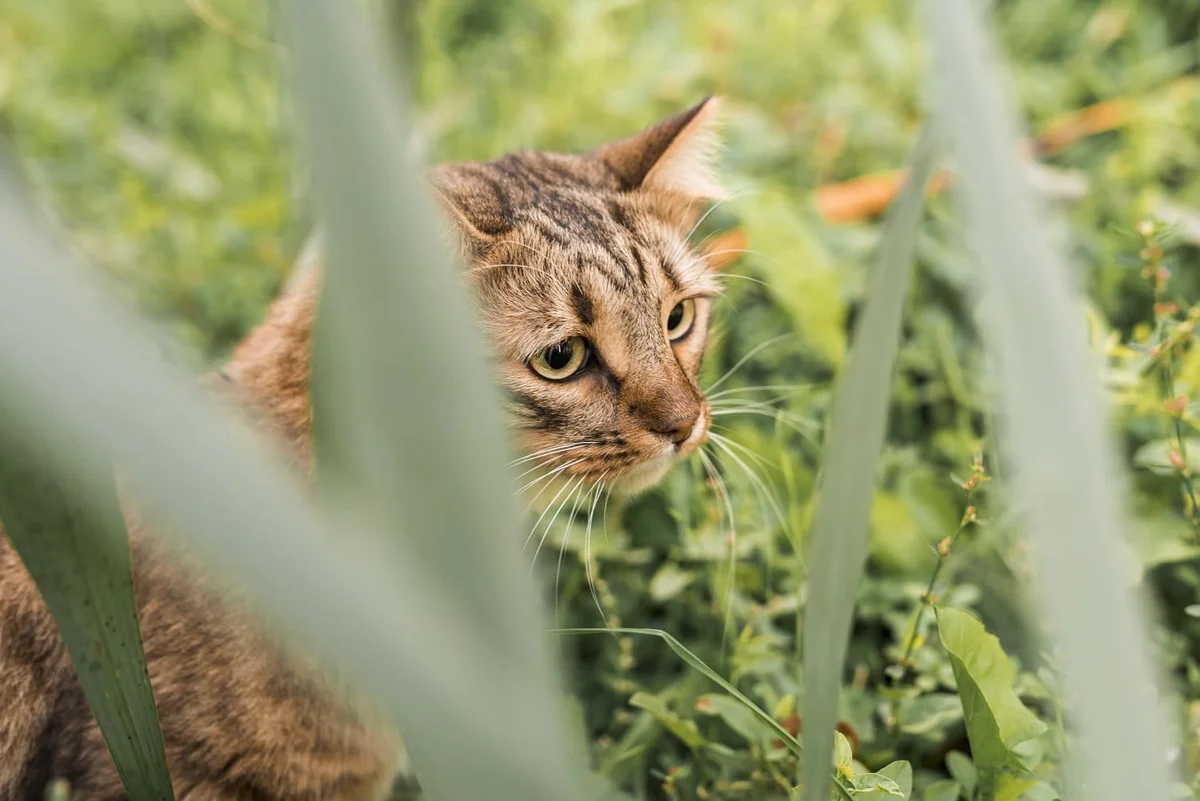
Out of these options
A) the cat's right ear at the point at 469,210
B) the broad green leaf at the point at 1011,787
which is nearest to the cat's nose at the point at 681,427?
the cat's right ear at the point at 469,210

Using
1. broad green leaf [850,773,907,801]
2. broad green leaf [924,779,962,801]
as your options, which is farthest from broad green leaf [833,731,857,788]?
broad green leaf [924,779,962,801]

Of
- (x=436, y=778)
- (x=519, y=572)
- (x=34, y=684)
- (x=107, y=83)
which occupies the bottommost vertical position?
(x=34, y=684)

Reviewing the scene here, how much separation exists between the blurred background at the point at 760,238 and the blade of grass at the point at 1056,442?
220 mm

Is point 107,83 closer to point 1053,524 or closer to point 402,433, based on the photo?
point 402,433

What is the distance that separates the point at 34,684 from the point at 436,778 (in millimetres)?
786

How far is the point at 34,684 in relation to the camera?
3.87ft

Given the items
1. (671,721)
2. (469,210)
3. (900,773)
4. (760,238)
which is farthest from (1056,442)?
(760,238)

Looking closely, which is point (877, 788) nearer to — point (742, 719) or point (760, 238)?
point (742, 719)

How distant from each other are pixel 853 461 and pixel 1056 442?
0.81ft

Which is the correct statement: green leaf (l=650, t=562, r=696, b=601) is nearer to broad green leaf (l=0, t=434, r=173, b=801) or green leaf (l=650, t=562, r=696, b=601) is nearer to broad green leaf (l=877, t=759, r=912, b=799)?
broad green leaf (l=877, t=759, r=912, b=799)

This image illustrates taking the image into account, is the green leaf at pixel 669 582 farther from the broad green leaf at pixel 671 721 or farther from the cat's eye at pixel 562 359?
the cat's eye at pixel 562 359

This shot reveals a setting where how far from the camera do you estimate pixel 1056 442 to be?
2.05ft

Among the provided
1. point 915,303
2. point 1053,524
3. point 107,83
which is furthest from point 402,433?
point 107,83

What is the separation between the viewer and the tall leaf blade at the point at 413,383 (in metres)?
0.57
